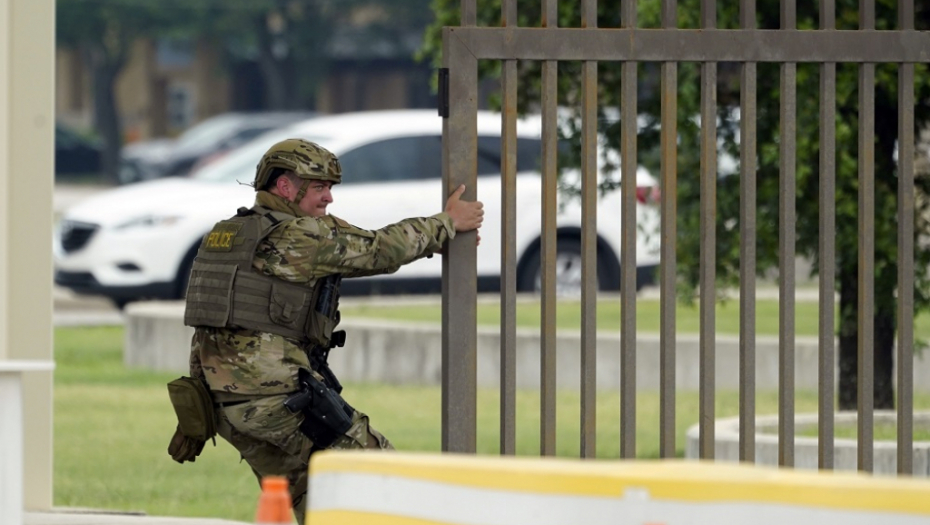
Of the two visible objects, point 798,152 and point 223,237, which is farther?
point 798,152

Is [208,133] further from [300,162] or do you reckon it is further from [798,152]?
[300,162]

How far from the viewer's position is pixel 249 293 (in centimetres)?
593

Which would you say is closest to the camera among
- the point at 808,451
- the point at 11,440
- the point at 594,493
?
the point at 594,493

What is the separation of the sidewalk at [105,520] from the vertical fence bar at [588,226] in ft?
6.29

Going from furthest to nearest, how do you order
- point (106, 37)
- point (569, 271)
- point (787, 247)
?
point (106, 37), point (569, 271), point (787, 247)

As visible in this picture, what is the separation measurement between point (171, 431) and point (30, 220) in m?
3.17

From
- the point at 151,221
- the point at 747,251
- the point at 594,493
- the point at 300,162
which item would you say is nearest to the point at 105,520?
the point at 300,162

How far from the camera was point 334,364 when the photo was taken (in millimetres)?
13016

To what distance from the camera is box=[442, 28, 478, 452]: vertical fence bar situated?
596cm

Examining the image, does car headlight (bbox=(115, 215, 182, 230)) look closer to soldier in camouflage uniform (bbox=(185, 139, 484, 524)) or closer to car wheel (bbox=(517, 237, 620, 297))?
car wheel (bbox=(517, 237, 620, 297))

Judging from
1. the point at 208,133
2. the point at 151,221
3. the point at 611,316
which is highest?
the point at 208,133

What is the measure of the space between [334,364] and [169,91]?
38801 mm

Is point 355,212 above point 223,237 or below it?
above

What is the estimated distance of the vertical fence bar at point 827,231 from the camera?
241 inches
